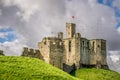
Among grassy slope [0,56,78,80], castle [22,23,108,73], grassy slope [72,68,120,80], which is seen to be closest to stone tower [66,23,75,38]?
castle [22,23,108,73]

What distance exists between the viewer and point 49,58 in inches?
4080

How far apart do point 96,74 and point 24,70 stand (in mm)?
41547

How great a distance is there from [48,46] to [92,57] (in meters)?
12.9

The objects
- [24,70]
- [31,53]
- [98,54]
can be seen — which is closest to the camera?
[24,70]

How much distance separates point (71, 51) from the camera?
10850 cm

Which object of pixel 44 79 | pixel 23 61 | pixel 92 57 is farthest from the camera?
pixel 92 57

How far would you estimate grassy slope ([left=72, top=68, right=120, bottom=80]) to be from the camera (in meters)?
104

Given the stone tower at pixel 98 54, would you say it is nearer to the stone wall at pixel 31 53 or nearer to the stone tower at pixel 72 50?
the stone tower at pixel 72 50

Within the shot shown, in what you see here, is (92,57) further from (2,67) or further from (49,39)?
(2,67)

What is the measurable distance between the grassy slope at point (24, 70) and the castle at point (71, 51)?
100ft

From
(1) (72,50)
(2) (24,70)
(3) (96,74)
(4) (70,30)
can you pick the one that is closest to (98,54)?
(1) (72,50)

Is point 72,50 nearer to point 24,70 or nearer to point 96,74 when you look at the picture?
point 96,74

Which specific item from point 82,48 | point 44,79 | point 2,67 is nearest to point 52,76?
point 44,79

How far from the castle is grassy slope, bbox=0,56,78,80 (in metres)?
30.5
